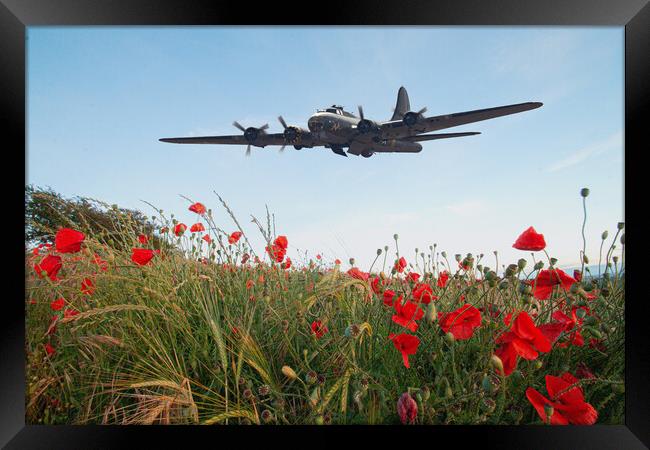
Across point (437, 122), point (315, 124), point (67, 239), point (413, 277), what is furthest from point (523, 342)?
point (315, 124)

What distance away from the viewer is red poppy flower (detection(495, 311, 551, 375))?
3.24ft

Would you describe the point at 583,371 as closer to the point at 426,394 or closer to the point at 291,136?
the point at 426,394

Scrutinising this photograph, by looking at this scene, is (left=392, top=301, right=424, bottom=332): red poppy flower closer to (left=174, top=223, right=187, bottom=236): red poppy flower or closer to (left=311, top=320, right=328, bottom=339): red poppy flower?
Result: (left=311, top=320, right=328, bottom=339): red poppy flower

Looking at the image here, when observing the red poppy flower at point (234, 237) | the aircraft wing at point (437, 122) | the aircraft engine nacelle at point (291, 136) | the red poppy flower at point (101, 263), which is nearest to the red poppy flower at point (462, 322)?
the red poppy flower at point (234, 237)

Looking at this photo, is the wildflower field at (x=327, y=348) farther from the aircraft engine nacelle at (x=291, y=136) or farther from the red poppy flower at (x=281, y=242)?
the aircraft engine nacelle at (x=291, y=136)

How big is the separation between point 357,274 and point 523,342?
2.16 ft

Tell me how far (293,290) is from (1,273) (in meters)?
1.12

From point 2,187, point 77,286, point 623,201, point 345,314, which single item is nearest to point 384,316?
point 345,314

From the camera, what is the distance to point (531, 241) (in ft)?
4.01

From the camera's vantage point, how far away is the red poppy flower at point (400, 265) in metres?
1.57

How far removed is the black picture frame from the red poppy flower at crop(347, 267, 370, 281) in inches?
25.7

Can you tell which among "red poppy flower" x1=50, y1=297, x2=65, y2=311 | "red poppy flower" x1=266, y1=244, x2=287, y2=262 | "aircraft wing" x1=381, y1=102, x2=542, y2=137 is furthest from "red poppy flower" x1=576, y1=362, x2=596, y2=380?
"aircraft wing" x1=381, y1=102, x2=542, y2=137

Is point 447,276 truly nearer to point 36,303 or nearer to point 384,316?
point 384,316

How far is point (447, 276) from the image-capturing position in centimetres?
165
